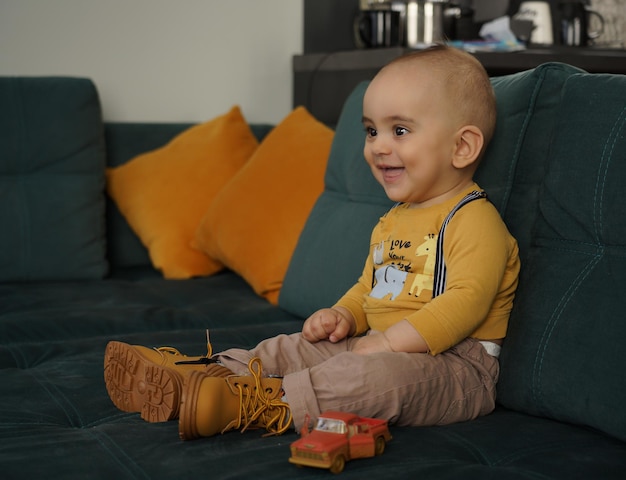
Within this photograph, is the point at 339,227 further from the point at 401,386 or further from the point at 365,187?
the point at 401,386

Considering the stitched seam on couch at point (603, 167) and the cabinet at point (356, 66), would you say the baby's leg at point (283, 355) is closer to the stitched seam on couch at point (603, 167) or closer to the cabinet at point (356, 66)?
the stitched seam on couch at point (603, 167)

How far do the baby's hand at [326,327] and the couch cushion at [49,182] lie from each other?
3.99 feet

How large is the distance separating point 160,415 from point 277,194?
1.14 metres

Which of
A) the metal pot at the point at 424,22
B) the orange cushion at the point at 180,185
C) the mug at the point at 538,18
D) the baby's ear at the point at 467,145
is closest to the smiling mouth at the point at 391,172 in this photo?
the baby's ear at the point at 467,145

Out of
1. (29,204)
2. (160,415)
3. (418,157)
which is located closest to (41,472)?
(160,415)

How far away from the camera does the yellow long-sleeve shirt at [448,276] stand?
1.46m

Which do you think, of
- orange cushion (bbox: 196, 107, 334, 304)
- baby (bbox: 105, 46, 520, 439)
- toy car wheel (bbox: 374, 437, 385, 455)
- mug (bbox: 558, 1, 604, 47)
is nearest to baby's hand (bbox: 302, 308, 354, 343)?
baby (bbox: 105, 46, 520, 439)

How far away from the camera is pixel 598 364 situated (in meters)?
1.37

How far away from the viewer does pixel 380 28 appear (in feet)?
9.98

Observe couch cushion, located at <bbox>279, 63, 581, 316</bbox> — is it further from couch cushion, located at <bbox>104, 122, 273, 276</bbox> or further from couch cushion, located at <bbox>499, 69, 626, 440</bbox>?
couch cushion, located at <bbox>104, 122, 273, 276</bbox>

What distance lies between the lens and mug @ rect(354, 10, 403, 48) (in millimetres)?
3033

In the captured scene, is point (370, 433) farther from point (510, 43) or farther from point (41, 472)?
point (510, 43)

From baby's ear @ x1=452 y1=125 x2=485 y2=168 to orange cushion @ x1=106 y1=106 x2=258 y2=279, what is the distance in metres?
1.26

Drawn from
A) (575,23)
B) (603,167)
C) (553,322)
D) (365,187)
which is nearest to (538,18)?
(575,23)
